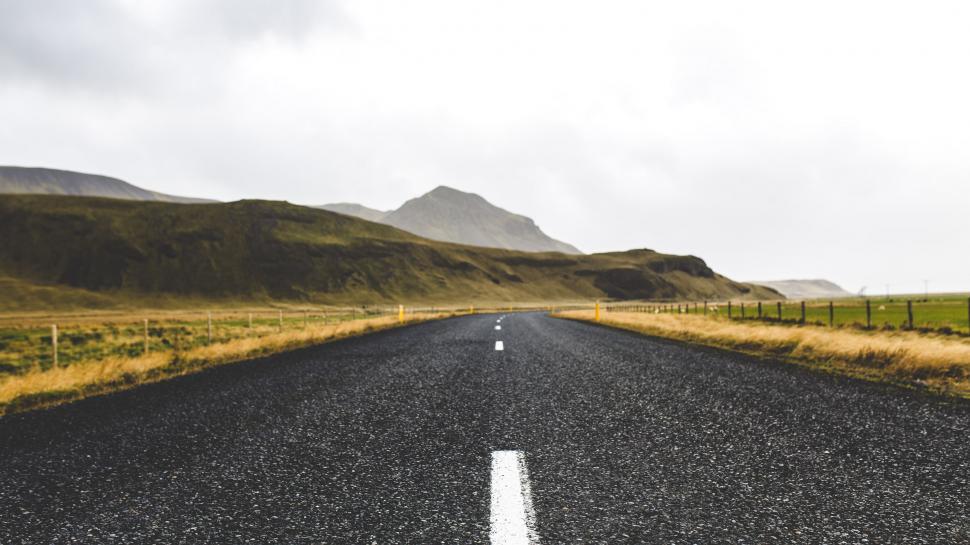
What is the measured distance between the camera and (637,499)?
347 centimetres

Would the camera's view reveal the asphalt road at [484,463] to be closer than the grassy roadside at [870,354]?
Yes

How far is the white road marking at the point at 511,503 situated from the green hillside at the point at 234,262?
3914 inches

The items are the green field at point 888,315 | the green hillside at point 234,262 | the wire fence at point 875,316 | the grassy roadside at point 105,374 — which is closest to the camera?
the grassy roadside at point 105,374

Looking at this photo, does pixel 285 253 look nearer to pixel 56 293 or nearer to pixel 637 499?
pixel 56 293

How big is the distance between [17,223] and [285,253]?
5055cm

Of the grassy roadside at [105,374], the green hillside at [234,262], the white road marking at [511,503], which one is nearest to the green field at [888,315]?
the white road marking at [511,503]

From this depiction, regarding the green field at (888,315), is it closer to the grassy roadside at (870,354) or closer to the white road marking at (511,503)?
the grassy roadside at (870,354)

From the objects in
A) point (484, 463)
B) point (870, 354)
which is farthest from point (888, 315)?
point (484, 463)

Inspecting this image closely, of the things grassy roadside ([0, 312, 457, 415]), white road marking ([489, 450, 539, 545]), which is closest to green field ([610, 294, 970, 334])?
white road marking ([489, 450, 539, 545])

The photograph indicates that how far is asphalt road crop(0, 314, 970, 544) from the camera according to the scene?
310 cm

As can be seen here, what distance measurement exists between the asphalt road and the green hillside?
96.1m

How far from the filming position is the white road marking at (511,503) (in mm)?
2881

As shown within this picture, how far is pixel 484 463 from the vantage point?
13.9ft

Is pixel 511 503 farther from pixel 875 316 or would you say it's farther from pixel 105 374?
pixel 875 316
